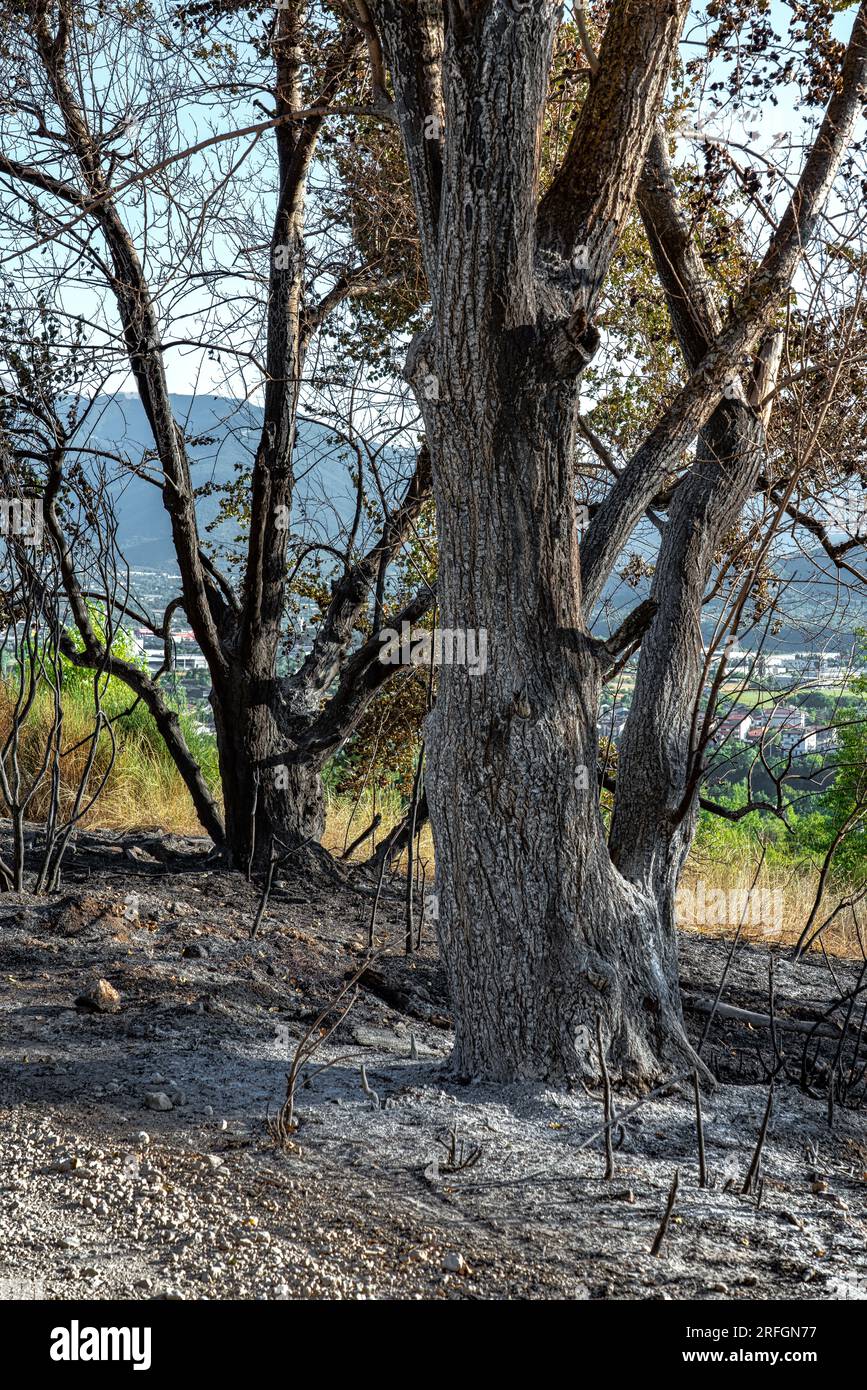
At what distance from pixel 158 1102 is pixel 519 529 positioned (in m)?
1.88

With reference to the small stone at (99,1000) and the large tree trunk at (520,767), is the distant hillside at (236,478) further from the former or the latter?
the small stone at (99,1000)

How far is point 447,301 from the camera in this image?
3.34 m

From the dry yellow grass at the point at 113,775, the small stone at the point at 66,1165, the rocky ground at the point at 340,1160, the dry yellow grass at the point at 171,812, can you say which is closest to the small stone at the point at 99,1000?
the rocky ground at the point at 340,1160

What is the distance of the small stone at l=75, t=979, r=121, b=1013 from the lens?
12.8 ft

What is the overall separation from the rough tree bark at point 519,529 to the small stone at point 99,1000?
1.23 metres

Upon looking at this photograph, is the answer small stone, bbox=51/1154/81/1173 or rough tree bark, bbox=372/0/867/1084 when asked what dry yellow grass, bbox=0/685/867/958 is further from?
small stone, bbox=51/1154/81/1173

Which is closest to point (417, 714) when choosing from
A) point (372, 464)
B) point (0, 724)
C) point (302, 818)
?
point (302, 818)

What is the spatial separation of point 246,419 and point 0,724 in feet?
13.0

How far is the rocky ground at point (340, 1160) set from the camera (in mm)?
2314

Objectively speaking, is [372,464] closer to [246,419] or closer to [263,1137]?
[246,419]

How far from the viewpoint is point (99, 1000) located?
154 inches

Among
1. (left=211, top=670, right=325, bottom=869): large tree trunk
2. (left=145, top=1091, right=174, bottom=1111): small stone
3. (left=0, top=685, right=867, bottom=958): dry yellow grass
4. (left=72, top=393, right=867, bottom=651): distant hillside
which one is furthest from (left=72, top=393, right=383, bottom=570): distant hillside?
(left=145, top=1091, right=174, bottom=1111): small stone

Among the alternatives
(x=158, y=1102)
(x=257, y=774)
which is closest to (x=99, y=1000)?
(x=158, y=1102)
